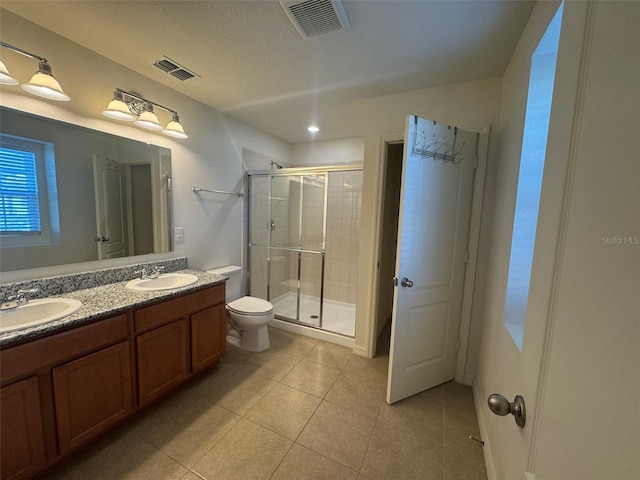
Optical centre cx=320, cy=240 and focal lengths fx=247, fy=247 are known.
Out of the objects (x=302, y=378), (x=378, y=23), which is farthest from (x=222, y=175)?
(x=302, y=378)

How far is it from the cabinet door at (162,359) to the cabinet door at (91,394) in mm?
81

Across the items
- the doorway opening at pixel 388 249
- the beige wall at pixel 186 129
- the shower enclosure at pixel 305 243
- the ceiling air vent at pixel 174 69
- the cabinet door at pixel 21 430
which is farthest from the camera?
the shower enclosure at pixel 305 243

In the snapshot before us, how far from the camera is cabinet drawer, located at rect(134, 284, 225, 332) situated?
158cm

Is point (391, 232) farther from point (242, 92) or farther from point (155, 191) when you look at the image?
point (155, 191)

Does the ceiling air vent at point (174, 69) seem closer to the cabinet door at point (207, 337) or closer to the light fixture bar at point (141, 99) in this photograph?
the light fixture bar at point (141, 99)

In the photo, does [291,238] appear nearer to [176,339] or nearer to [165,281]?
[165,281]

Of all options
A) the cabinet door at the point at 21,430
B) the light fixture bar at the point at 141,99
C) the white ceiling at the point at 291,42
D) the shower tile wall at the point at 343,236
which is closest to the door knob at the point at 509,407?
the white ceiling at the point at 291,42

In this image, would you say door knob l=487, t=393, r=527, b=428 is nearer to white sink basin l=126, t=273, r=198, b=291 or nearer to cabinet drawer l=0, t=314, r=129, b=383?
cabinet drawer l=0, t=314, r=129, b=383

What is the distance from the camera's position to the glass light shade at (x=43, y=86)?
1.32 meters

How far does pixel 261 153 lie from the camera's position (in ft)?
10.6

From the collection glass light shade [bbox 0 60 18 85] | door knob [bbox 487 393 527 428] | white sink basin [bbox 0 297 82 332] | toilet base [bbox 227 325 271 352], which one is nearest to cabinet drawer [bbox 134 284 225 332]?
white sink basin [bbox 0 297 82 332]

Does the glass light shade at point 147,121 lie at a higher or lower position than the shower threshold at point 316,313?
higher

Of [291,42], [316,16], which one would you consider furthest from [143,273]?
[316,16]

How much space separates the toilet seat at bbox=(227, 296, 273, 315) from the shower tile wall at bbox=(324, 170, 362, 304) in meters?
1.36
